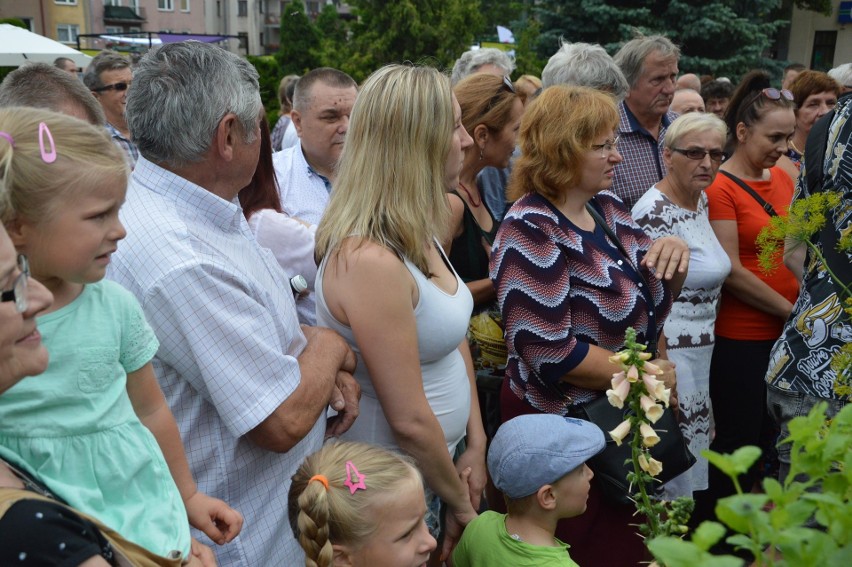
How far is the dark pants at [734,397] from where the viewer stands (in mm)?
4438

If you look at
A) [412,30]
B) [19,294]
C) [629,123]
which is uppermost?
[19,294]

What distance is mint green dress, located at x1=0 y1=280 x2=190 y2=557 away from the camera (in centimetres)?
164

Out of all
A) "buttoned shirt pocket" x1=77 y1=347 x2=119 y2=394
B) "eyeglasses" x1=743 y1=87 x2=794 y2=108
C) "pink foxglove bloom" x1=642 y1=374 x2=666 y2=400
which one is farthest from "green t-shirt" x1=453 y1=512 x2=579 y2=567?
"eyeglasses" x1=743 y1=87 x2=794 y2=108

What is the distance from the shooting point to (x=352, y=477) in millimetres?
2209

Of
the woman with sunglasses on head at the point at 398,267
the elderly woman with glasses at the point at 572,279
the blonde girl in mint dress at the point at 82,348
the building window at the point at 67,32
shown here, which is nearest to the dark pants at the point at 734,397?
the elderly woman with glasses at the point at 572,279

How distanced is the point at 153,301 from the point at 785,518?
1.62 m

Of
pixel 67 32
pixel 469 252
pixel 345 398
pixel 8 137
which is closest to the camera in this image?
pixel 8 137

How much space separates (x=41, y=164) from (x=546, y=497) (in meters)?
1.79

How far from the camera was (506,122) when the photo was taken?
4.09m

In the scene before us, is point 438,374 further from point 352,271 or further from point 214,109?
point 214,109

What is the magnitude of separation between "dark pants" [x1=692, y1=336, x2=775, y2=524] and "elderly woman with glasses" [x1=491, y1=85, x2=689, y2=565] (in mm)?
1233

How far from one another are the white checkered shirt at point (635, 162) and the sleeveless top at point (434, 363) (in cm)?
218

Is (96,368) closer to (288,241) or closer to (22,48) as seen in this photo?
(288,241)

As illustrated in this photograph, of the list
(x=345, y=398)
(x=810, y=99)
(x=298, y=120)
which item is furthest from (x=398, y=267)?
(x=810, y=99)
